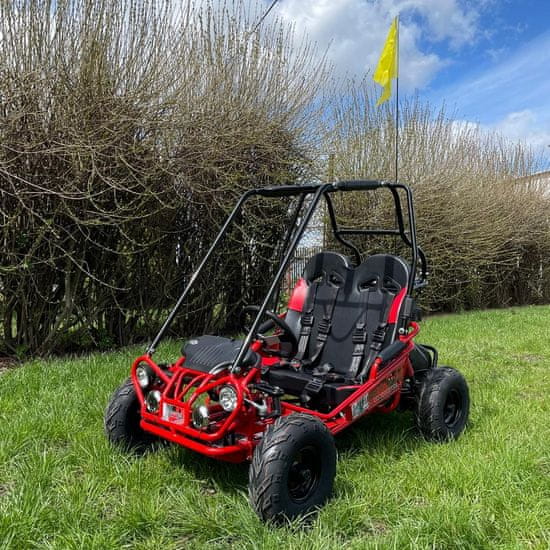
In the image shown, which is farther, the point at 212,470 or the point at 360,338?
the point at 360,338

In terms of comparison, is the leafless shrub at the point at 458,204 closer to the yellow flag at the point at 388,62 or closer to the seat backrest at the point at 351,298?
the yellow flag at the point at 388,62

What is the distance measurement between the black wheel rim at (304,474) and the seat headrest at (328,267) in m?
1.65

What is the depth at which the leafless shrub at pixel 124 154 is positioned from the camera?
195 inches

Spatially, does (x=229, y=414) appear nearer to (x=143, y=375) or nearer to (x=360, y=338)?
(x=143, y=375)

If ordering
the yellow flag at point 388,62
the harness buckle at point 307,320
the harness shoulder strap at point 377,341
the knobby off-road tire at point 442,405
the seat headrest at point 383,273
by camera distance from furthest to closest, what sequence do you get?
the yellow flag at point 388,62, the harness buckle at point 307,320, the seat headrest at point 383,273, the harness shoulder strap at point 377,341, the knobby off-road tire at point 442,405

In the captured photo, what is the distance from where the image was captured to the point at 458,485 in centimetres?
281

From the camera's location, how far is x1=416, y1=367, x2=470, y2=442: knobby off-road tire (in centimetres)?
336

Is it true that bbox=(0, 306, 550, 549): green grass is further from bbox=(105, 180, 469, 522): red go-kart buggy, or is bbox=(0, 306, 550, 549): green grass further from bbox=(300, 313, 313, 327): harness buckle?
bbox=(300, 313, 313, 327): harness buckle

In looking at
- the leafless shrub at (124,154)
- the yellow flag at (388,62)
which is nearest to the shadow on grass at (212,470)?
the leafless shrub at (124,154)

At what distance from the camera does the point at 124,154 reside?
17.5 ft

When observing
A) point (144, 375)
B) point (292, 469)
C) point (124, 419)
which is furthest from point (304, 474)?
point (124, 419)

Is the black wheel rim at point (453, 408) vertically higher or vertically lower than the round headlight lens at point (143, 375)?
lower

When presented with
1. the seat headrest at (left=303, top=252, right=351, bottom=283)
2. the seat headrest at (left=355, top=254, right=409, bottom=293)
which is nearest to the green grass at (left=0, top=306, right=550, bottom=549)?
the seat headrest at (left=355, top=254, right=409, bottom=293)

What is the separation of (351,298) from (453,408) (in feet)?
3.24
